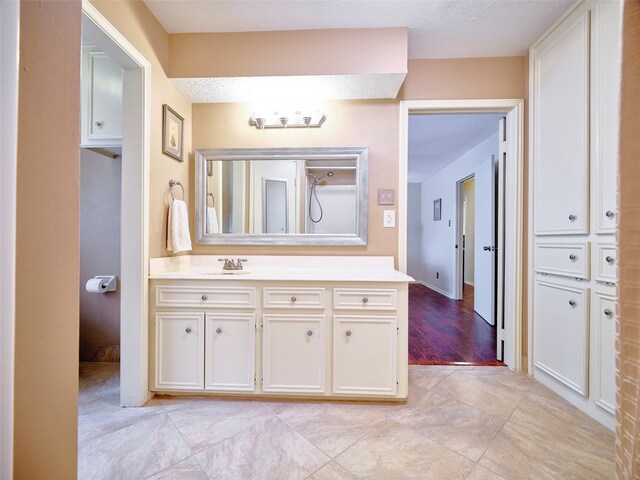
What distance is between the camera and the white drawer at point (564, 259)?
163 centimetres

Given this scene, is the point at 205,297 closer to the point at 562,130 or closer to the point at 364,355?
the point at 364,355

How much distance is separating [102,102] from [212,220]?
1045mm

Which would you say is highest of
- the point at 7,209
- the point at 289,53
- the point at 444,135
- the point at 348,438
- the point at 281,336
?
the point at 444,135

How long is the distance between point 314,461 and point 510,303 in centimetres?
184

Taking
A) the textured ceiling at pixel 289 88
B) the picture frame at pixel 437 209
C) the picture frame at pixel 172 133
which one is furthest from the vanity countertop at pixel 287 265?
the picture frame at pixel 437 209

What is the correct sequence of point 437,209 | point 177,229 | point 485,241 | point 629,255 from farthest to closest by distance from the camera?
point 437,209 < point 485,241 < point 177,229 < point 629,255

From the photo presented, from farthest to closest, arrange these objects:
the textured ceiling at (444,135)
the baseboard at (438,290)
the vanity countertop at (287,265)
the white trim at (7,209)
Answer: the baseboard at (438,290) < the textured ceiling at (444,135) < the vanity countertop at (287,265) < the white trim at (7,209)

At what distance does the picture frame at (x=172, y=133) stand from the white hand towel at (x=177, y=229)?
0.34 m

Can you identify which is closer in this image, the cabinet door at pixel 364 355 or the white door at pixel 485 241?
the cabinet door at pixel 364 355

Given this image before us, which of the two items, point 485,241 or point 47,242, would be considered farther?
point 485,241

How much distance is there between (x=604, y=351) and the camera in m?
1.51

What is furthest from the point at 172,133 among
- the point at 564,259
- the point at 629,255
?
the point at 564,259

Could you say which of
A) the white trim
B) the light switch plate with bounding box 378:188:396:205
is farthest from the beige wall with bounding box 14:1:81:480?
the light switch plate with bounding box 378:188:396:205

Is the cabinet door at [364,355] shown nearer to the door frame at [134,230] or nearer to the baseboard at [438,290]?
the door frame at [134,230]
